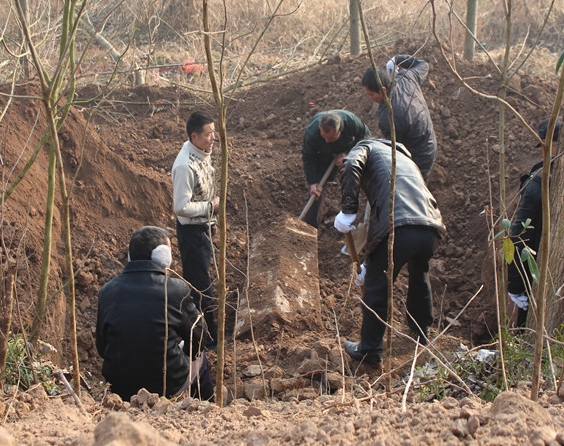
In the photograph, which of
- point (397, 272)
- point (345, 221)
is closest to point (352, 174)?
point (345, 221)

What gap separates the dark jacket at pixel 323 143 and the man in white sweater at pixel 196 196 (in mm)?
1543

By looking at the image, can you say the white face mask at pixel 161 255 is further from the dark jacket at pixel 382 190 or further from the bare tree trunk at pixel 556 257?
the bare tree trunk at pixel 556 257

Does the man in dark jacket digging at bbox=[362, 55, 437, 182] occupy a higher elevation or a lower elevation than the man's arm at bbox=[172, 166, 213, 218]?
higher

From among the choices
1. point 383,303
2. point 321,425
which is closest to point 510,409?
point 321,425

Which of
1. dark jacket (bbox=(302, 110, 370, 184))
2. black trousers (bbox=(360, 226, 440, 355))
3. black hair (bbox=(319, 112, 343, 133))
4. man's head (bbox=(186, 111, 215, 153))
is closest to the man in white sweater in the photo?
man's head (bbox=(186, 111, 215, 153))

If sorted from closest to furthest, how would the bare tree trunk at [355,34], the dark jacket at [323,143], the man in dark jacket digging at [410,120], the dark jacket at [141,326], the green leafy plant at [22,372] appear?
the green leafy plant at [22,372] → the dark jacket at [141,326] → the man in dark jacket digging at [410,120] → the dark jacket at [323,143] → the bare tree trunk at [355,34]

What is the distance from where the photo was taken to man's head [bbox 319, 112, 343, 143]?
6062 millimetres

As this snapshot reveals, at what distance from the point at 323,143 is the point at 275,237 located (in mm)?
1090

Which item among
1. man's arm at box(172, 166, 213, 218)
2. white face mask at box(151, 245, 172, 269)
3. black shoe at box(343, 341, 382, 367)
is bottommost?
black shoe at box(343, 341, 382, 367)

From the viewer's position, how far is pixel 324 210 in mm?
7629

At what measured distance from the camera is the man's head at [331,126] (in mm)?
6062

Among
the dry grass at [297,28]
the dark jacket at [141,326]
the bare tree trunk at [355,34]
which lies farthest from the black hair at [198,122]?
the dry grass at [297,28]

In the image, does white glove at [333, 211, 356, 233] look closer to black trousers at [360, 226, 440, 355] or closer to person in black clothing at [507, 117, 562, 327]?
black trousers at [360, 226, 440, 355]

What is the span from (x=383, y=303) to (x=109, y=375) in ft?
6.04
